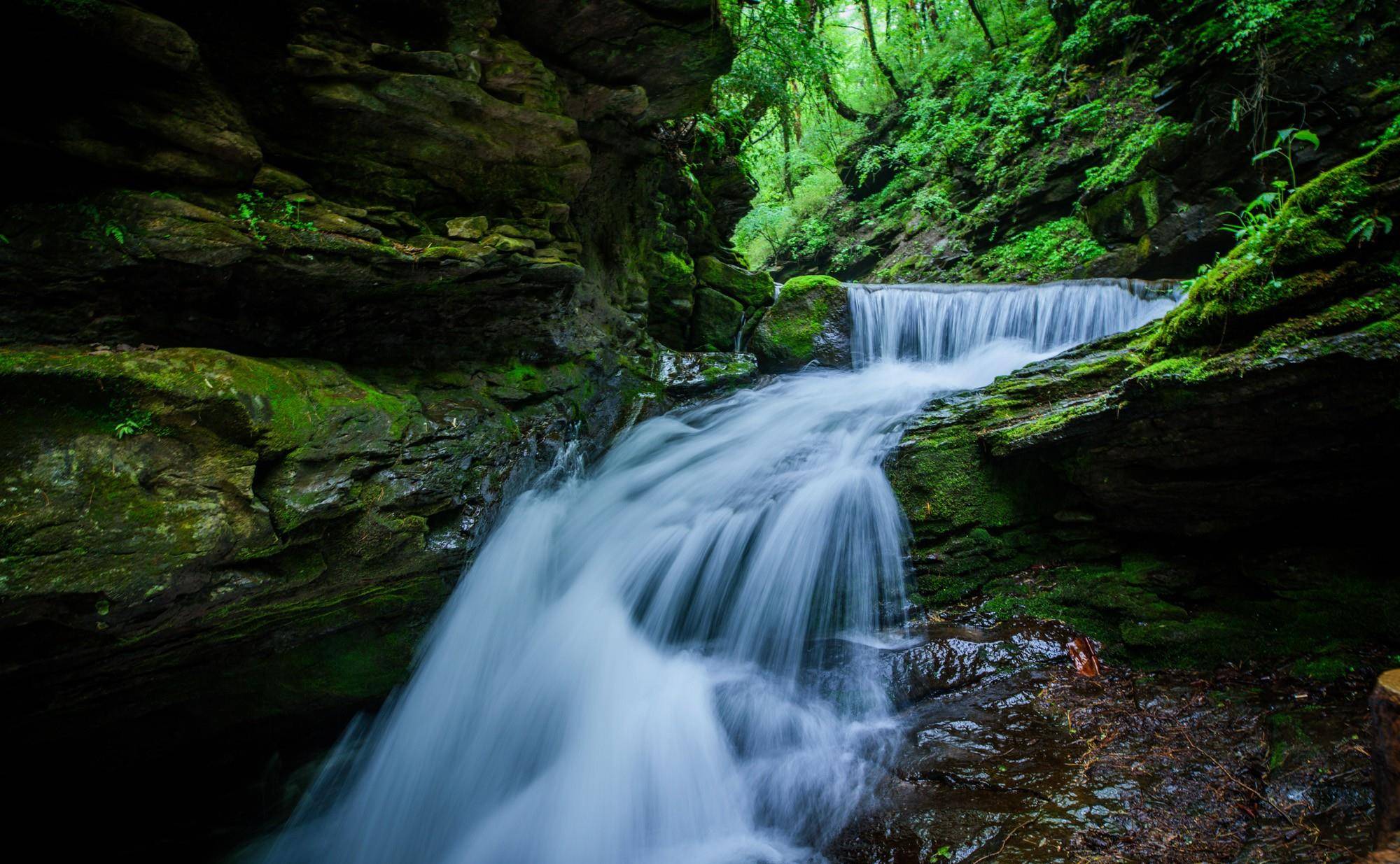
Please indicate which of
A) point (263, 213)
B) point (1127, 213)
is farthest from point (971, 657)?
point (1127, 213)

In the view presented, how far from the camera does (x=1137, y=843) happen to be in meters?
2.31

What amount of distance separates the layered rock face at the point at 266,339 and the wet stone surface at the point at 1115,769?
3.75m

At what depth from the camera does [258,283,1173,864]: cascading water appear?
11.4 ft

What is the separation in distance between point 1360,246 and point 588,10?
550 cm

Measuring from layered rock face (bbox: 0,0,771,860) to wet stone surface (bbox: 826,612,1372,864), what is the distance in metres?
3.75

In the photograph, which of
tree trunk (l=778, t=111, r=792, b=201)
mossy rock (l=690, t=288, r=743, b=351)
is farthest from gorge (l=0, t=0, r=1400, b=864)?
tree trunk (l=778, t=111, r=792, b=201)

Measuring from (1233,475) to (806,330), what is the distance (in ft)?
22.3

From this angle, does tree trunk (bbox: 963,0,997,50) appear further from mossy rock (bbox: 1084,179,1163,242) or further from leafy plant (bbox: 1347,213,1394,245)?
leafy plant (bbox: 1347,213,1394,245)

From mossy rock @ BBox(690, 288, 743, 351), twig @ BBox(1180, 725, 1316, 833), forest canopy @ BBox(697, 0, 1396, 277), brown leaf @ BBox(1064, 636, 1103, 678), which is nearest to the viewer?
twig @ BBox(1180, 725, 1316, 833)

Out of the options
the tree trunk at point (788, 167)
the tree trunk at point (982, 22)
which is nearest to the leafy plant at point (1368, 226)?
the tree trunk at point (982, 22)

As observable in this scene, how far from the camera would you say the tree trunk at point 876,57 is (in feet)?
57.2

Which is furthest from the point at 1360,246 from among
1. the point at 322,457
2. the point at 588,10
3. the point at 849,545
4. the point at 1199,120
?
the point at 1199,120

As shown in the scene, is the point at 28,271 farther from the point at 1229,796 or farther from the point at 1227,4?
the point at 1227,4

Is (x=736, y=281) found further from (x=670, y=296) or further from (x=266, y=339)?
(x=266, y=339)
